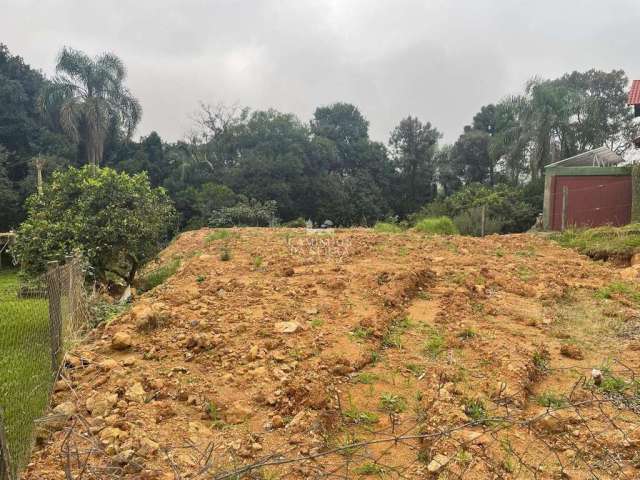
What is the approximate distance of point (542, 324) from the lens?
4.80m

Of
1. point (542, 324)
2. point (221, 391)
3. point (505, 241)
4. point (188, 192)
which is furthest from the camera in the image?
point (188, 192)

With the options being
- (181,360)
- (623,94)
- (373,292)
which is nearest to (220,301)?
(181,360)

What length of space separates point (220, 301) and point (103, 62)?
19118 millimetres

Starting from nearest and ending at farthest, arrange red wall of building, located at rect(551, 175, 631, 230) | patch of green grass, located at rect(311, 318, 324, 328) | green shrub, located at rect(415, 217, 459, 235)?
patch of green grass, located at rect(311, 318, 324, 328) < green shrub, located at rect(415, 217, 459, 235) < red wall of building, located at rect(551, 175, 631, 230)

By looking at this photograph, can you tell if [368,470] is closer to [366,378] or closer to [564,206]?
[366,378]

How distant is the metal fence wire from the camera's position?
273 centimetres

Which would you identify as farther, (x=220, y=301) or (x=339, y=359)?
(x=220, y=301)

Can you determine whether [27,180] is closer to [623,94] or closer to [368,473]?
[368,473]

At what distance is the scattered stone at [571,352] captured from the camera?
12.9 feet

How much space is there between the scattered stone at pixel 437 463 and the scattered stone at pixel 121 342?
9.21 ft

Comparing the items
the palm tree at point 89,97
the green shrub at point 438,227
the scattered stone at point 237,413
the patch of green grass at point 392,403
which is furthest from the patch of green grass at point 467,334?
the palm tree at point 89,97

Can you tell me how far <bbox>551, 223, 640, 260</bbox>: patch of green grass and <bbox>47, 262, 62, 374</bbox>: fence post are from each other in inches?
350

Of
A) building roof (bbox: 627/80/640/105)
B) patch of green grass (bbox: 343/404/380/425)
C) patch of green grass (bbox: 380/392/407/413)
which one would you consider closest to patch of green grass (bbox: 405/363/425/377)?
patch of green grass (bbox: 380/392/407/413)

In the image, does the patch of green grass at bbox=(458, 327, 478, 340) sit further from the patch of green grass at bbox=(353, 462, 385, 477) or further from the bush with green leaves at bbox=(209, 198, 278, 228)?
the bush with green leaves at bbox=(209, 198, 278, 228)
